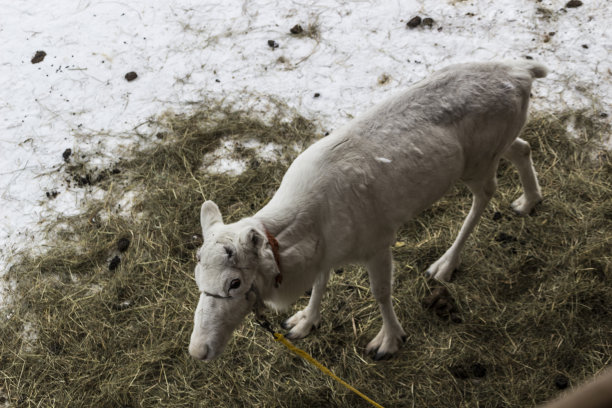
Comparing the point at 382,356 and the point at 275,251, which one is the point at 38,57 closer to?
the point at 275,251

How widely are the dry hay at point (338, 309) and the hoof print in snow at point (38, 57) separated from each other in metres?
2.23

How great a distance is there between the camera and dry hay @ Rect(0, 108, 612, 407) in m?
3.46

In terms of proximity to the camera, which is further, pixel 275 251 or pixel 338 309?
pixel 338 309

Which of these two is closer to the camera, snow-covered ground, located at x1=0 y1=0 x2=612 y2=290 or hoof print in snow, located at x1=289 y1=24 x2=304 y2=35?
snow-covered ground, located at x1=0 y1=0 x2=612 y2=290

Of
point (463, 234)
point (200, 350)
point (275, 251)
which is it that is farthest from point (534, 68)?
point (200, 350)

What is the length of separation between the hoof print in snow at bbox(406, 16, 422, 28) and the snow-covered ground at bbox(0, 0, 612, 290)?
0.05 m

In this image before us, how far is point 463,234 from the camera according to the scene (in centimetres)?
380

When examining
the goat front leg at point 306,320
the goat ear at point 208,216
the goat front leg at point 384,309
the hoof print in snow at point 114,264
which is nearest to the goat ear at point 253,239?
the goat ear at point 208,216

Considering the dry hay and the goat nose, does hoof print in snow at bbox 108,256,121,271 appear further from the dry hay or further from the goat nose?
the goat nose

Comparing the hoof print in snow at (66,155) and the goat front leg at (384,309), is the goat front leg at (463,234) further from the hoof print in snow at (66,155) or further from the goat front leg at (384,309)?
the hoof print in snow at (66,155)

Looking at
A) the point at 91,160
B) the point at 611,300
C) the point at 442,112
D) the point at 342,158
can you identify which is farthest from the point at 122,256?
the point at 611,300

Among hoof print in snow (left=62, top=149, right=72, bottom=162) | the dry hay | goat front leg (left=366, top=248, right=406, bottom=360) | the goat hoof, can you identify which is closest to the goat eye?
goat front leg (left=366, top=248, right=406, bottom=360)

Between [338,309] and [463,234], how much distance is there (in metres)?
1.10

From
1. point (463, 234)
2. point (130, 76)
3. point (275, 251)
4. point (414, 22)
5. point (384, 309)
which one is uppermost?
point (275, 251)
